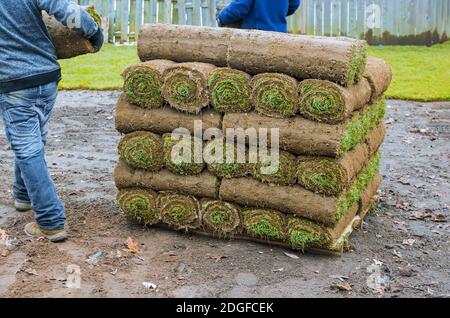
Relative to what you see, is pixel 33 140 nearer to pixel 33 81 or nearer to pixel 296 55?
pixel 33 81

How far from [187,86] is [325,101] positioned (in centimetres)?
114

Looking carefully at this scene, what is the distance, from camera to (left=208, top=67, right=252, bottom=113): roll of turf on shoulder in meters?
5.33

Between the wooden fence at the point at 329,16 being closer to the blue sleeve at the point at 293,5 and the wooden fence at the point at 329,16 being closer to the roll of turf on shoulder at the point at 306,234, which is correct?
the blue sleeve at the point at 293,5

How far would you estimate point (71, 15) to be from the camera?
5035mm

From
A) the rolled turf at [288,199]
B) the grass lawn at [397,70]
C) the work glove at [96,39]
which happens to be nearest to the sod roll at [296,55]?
the rolled turf at [288,199]

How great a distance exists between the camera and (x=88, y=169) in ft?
25.4

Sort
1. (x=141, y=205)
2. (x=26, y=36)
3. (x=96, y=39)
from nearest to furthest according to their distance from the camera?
(x=26, y=36)
(x=96, y=39)
(x=141, y=205)

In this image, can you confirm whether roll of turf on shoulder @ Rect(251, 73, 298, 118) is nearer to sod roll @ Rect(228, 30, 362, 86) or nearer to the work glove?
sod roll @ Rect(228, 30, 362, 86)

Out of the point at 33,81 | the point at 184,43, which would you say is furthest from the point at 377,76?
the point at 33,81

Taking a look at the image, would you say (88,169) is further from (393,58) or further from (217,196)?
(393,58)

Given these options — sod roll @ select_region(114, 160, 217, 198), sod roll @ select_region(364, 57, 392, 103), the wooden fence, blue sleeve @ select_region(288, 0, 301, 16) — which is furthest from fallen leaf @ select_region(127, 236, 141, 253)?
the wooden fence

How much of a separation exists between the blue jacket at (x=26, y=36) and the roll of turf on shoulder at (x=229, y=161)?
142 cm
